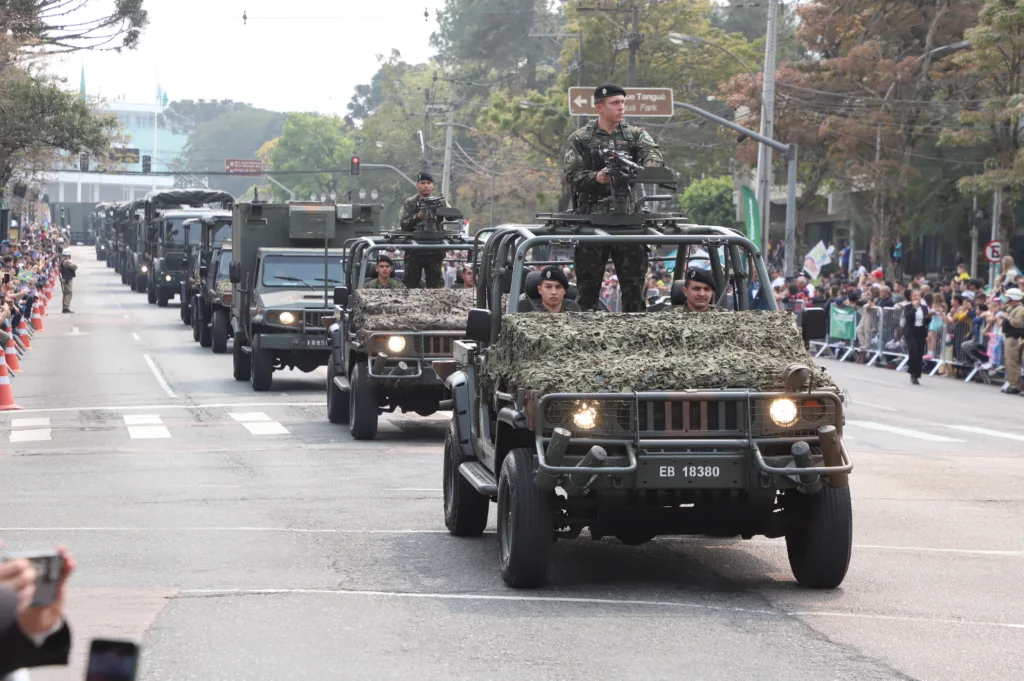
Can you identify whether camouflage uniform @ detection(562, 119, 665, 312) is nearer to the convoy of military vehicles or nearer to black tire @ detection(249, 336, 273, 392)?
the convoy of military vehicles

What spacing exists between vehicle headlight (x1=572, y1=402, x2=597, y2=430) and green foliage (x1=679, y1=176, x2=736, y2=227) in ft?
230

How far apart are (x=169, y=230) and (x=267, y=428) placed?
3439cm

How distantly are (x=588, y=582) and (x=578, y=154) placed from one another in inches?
110

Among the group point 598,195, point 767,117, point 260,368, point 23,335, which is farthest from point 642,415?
point 767,117

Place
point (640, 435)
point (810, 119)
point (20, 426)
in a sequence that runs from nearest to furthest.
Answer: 1. point (640, 435)
2. point (20, 426)
3. point (810, 119)

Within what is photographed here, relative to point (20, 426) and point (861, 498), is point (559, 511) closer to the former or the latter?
point (861, 498)

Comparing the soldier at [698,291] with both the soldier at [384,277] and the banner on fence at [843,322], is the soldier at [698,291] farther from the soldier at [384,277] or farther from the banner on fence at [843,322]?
the banner on fence at [843,322]

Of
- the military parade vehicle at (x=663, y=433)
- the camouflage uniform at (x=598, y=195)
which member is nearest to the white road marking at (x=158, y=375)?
the camouflage uniform at (x=598, y=195)

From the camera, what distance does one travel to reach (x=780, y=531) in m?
9.06

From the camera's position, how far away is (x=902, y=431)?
2020 centimetres

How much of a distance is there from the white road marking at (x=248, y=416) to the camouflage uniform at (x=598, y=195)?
33.7 ft

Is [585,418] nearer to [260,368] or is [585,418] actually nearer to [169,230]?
[260,368]

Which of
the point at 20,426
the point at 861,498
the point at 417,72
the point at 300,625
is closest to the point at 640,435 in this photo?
the point at 300,625

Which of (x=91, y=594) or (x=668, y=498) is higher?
(x=668, y=498)
